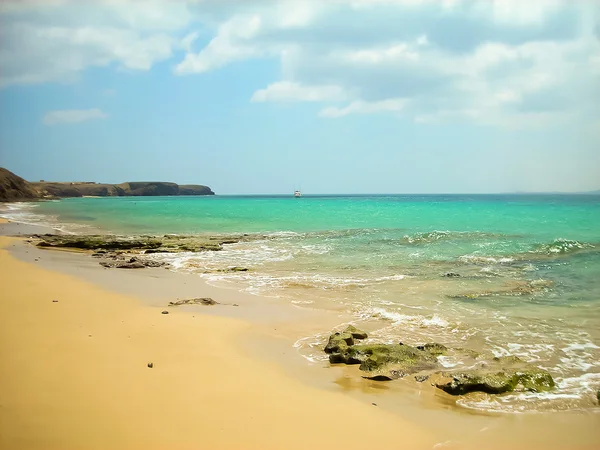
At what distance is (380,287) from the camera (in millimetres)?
13375

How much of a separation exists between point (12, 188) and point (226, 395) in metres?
96.9

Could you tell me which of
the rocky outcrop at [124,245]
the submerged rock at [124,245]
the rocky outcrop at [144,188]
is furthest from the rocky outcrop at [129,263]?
the rocky outcrop at [144,188]

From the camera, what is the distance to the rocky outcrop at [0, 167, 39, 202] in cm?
8006

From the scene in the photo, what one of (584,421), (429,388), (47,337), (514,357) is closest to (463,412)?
(429,388)

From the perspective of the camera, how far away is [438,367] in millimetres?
6953

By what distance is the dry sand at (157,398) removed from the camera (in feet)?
14.9

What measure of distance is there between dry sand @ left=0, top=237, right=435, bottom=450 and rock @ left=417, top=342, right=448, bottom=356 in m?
2.41

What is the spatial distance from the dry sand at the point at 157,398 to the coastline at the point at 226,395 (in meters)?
0.02

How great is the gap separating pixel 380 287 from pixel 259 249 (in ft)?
36.0

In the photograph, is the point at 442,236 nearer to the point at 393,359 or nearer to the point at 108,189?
the point at 393,359

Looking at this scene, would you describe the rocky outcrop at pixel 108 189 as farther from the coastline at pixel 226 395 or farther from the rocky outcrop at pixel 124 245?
the coastline at pixel 226 395

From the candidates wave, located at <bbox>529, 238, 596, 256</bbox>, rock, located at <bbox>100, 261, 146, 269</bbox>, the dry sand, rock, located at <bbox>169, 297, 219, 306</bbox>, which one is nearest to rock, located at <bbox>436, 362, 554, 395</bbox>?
the dry sand

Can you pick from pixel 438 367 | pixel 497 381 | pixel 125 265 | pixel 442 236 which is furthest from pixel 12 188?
pixel 497 381

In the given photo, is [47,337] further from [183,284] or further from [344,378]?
[183,284]
